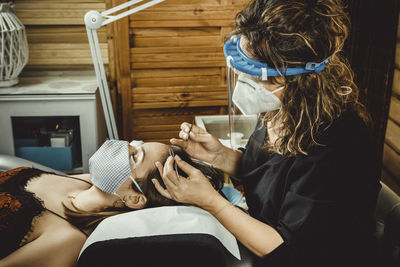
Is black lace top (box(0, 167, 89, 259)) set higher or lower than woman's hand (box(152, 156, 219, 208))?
lower

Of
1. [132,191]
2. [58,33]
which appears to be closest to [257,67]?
[132,191]

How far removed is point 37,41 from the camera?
9.10ft

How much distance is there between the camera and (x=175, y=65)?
9.32 ft

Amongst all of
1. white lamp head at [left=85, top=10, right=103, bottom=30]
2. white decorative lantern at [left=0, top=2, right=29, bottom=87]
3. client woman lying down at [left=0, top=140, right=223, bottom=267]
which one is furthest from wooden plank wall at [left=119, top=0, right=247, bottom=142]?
client woman lying down at [left=0, top=140, right=223, bottom=267]

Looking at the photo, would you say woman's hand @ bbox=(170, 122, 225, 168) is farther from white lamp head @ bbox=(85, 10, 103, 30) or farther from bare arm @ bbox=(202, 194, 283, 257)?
white lamp head @ bbox=(85, 10, 103, 30)

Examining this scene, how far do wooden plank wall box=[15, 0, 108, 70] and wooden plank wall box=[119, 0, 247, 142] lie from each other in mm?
312

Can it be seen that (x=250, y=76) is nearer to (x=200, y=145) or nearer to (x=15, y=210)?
(x=200, y=145)

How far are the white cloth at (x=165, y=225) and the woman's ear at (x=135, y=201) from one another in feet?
0.68

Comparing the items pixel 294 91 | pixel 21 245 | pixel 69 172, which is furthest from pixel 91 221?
pixel 69 172

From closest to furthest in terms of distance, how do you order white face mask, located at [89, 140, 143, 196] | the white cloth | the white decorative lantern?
the white cloth
white face mask, located at [89, 140, 143, 196]
the white decorative lantern

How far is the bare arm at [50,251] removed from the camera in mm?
1169

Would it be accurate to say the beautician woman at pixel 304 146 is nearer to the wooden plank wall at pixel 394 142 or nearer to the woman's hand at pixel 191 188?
the woman's hand at pixel 191 188

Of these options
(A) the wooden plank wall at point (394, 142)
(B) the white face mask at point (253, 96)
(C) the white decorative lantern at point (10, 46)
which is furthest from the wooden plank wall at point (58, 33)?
(A) the wooden plank wall at point (394, 142)

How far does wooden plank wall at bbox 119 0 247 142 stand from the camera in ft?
8.95
